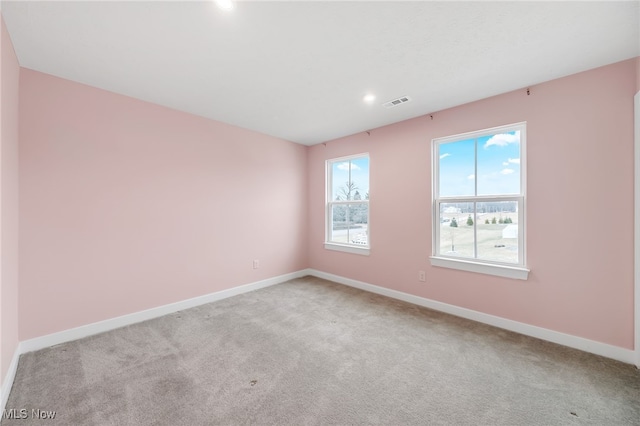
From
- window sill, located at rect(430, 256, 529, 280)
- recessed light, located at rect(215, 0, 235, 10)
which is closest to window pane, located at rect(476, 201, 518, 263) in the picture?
window sill, located at rect(430, 256, 529, 280)

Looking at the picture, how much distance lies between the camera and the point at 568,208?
92.6 inches

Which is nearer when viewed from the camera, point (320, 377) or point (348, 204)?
point (320, 377)

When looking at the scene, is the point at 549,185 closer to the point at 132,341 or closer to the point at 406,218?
the point at 406,218

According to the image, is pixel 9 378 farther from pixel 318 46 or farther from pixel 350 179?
pixel 350 179

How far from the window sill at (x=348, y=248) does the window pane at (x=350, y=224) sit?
0.12m

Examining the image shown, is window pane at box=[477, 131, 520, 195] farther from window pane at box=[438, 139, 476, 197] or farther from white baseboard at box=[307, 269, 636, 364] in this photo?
white baseboard at box=[307, 269, 636, 364]

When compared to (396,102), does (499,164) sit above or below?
below

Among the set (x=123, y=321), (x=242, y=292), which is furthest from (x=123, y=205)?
(x=242, y=292)

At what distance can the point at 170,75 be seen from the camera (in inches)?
92.5

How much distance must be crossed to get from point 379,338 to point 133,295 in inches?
108

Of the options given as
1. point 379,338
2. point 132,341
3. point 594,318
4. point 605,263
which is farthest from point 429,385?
point 132,341

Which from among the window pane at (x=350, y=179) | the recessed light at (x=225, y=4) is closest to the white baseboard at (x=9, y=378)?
the recessed light at (x=225, y=4)

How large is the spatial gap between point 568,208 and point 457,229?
3.36ft

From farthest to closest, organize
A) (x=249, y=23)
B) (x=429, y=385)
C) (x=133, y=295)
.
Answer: (x=133, y=295)
(x=429, y=385)
(x=249, y=23)
